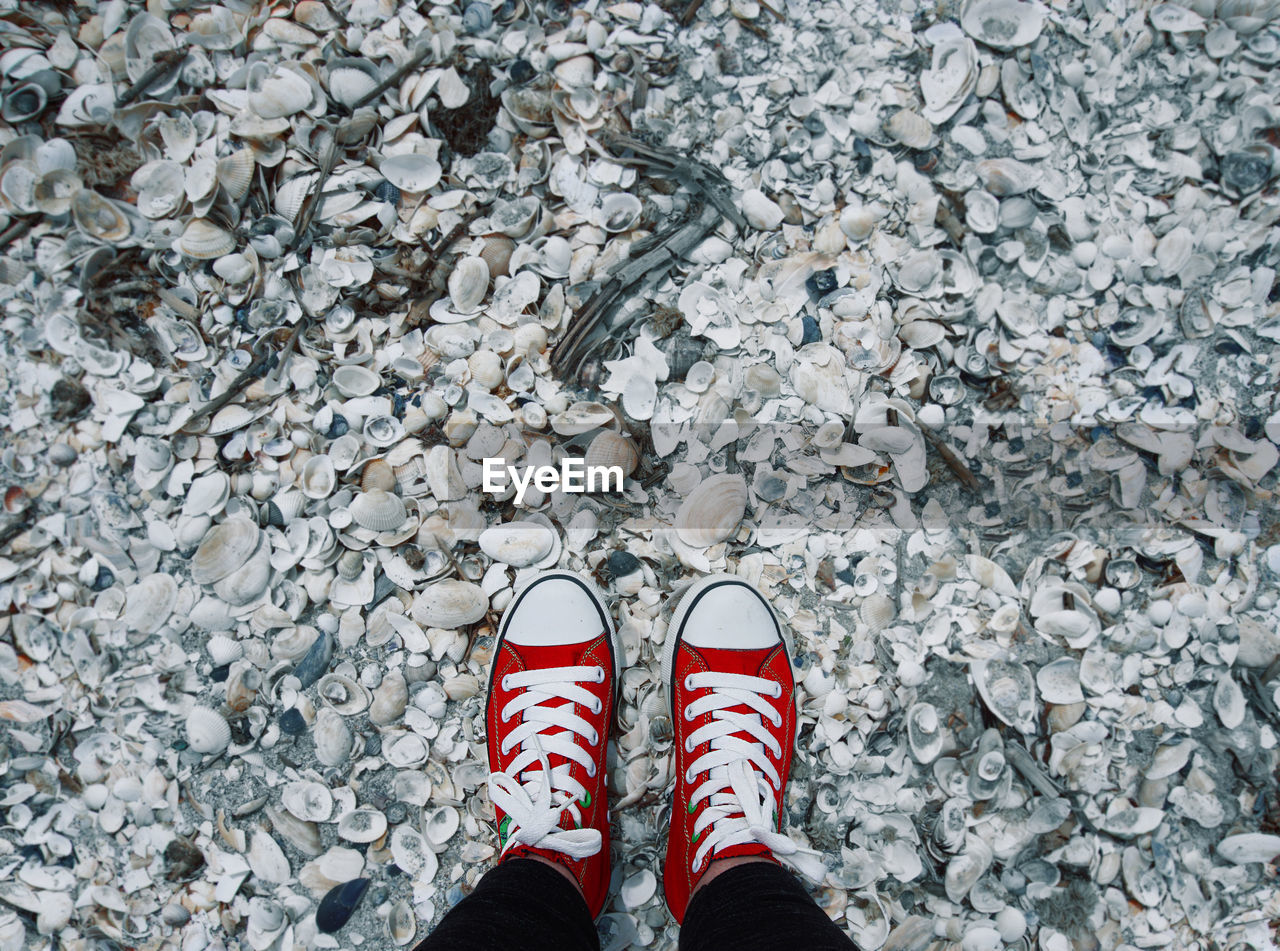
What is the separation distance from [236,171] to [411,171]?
32 cm

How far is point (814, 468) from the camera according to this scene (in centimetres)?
118

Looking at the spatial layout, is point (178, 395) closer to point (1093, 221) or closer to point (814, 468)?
point (814, 468)

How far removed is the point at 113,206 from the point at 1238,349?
6.80 ft

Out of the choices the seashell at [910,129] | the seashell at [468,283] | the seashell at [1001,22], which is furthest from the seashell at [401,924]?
the seashell at [1001,22]

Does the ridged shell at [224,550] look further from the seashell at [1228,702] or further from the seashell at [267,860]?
the seashell at [1228,702]

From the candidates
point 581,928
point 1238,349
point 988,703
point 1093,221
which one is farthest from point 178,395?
point 1238,349

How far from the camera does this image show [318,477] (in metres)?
1.19

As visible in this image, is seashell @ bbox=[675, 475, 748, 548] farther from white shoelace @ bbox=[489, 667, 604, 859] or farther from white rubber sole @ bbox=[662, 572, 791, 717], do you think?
white shoelace @ bbox=[489, 667, 604, 859]

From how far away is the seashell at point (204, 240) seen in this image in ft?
3.92

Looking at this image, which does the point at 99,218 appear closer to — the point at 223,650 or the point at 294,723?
the point at 223,650

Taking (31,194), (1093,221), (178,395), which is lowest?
(178,395)

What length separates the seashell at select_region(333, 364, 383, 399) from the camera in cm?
119

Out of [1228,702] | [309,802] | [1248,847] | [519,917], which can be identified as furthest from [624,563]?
[1248,847]

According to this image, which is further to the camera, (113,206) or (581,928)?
(113,206)
